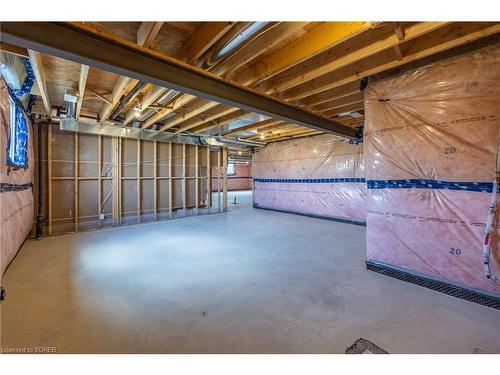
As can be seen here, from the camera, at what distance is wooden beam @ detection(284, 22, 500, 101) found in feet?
5.58

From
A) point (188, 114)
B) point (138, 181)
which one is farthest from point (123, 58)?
point (138, 181)

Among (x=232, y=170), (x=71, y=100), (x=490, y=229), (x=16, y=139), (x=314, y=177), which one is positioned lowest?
(x=490, y=229)

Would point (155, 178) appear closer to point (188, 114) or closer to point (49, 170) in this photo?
point (49, 170)

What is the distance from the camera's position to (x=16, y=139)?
2.68 meters

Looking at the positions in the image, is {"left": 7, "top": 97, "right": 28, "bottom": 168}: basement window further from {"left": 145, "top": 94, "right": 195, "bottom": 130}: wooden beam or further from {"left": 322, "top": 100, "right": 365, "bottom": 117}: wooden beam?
{"left": 322, "top": 100, "right": 365, "bottom": 117}: wooden beam

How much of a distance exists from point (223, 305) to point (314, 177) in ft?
15.3

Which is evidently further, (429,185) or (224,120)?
(224,120)

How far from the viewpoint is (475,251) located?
190 cm

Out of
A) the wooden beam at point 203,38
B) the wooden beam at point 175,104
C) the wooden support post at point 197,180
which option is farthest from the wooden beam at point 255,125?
the wooden beam at point 203,38

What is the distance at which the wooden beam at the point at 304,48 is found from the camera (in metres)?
1.75

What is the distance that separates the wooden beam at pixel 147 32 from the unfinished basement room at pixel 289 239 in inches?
0.5

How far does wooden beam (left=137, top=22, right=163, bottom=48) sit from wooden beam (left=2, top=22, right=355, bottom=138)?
7 centimetres

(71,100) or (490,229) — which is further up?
(71,100)
